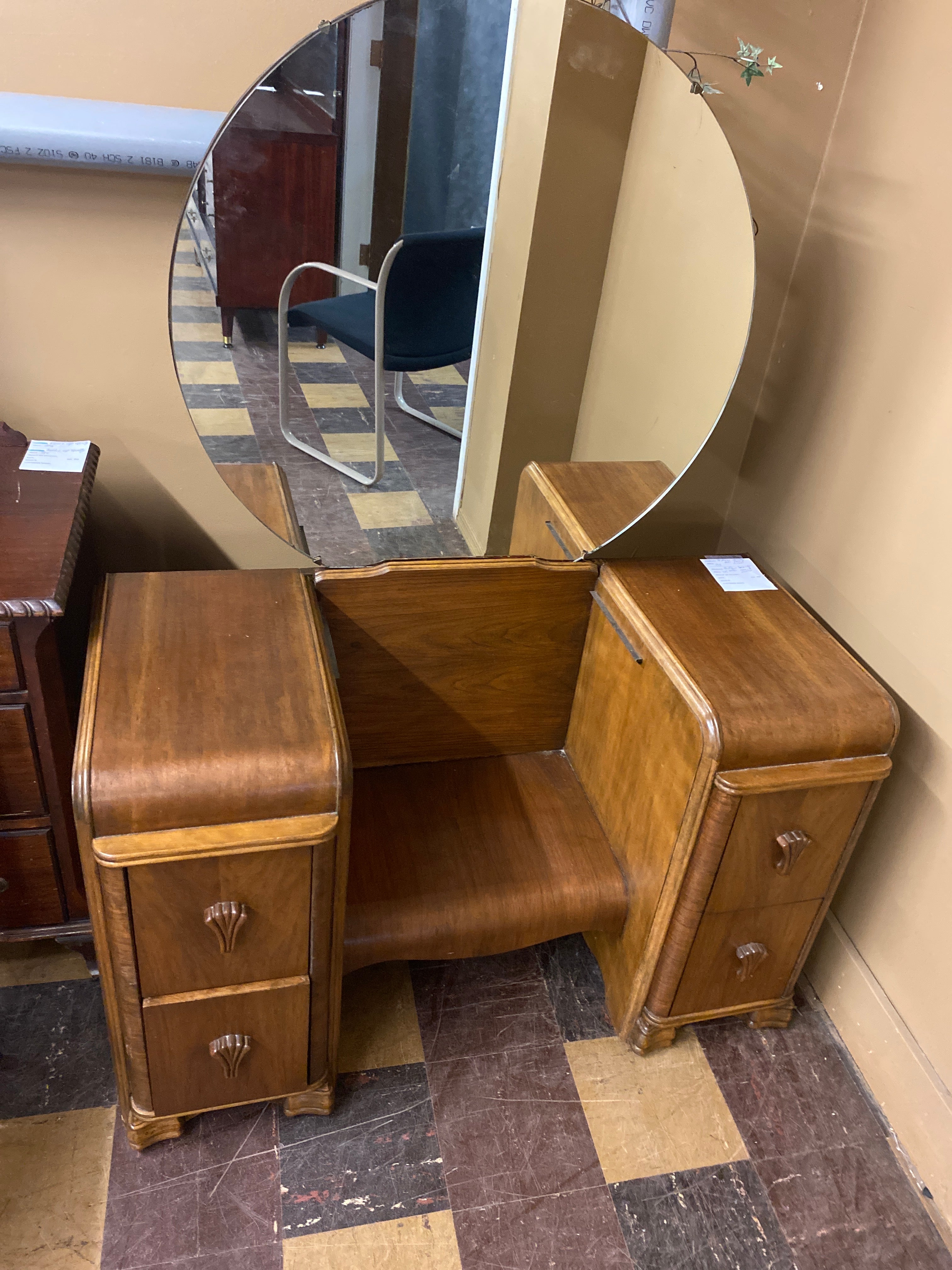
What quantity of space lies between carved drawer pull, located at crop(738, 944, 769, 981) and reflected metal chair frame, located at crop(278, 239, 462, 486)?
860 millimetres

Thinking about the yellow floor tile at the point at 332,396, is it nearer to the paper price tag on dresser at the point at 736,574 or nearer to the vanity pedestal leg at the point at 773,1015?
the paper price tag on dresser at the point at 736,574

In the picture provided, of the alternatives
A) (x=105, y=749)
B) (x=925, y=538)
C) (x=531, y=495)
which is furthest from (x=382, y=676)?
(x=925, y=538)

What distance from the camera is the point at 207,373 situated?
1.22m

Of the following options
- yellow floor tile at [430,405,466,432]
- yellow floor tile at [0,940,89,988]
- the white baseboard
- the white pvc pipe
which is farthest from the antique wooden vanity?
the white pvc pipe

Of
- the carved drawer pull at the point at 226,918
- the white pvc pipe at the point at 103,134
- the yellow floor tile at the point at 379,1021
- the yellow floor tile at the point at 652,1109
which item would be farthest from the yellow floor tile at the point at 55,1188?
the white pvc pipe at the point at 103,134

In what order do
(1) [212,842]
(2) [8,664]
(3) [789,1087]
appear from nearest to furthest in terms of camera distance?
1. (1) [212,842]
2. (2) [8,664]
3. (3) [789,1087]

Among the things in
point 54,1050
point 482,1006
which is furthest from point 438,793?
point 54,1050

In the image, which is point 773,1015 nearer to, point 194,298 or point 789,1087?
point 789,1087


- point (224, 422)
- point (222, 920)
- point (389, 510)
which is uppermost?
point (224, 422)

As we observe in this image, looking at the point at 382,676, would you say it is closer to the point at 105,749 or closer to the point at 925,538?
the point at 105,749

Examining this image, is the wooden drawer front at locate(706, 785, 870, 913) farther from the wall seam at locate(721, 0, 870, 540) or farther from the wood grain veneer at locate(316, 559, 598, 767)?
the wall seam at locate(721, 0, 870, 540)

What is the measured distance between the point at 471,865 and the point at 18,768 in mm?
630

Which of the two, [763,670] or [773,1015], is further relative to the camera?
[773,1015]

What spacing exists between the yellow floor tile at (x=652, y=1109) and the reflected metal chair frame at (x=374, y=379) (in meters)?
0.95
